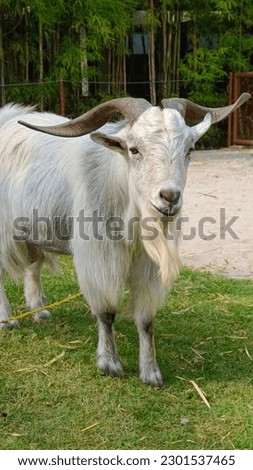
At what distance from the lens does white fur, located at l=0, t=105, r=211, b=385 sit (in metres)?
2.69

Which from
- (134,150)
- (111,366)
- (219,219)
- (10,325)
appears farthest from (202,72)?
(134,150)

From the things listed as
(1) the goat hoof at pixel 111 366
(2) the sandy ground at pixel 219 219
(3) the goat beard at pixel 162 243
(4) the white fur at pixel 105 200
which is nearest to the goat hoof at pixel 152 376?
(4) the white fur at pixel 105 200

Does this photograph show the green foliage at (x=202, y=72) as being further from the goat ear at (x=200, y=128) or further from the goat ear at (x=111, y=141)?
the goat ear at (x=111, y=141)

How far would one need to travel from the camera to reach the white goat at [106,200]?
8.84 feet

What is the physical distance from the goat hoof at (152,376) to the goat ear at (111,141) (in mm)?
1068

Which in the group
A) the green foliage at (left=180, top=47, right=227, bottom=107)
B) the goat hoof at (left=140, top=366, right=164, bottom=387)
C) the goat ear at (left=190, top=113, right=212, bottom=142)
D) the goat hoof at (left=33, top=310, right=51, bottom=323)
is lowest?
the goat hoof at (left=33, top=310, right=51, bottom=323)

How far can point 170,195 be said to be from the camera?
2.55 m

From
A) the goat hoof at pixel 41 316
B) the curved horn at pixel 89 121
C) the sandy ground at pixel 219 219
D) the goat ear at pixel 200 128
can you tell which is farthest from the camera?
the sandy ground at pixel 219 219

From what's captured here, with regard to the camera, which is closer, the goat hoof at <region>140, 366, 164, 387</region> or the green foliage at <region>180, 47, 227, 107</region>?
the goat hoof at <region>140, 366, 164, 387</region>

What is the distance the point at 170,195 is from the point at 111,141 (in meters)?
0.43

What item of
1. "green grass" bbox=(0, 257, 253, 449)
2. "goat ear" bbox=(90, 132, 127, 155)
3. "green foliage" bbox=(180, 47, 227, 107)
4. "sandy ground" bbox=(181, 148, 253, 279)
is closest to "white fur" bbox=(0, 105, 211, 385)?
"goat ear" bbox=(90, 132, 127, 155)

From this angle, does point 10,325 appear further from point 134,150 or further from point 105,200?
point 134,150

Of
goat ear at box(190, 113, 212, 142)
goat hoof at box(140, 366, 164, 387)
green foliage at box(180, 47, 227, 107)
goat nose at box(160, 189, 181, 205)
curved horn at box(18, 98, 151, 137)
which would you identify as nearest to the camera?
A: goat nose at box(160, 189, 181, 205)

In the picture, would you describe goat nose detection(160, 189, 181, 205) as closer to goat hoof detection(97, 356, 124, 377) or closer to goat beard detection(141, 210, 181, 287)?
goat beard detection(141, 210, 181, 287)
